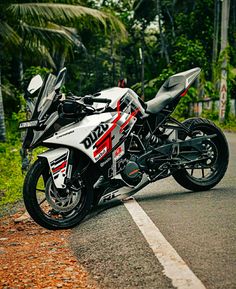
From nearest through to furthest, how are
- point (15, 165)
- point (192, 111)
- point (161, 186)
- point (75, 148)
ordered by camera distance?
point (75, 148) < point (161, 186) < point (15, 165) < point (192, 111)

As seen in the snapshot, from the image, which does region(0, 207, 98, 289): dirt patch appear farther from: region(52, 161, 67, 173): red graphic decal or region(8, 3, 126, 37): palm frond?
region(8, 3, 126, 37): palm frond

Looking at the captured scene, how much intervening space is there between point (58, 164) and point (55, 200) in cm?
33

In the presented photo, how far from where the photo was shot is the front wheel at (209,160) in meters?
6.06

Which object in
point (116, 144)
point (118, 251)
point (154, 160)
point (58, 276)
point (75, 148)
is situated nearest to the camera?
point (58, 276)

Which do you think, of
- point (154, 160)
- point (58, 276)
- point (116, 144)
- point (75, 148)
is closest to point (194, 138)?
point (154, 160)

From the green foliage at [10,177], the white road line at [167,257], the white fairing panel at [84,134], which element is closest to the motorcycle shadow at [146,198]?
the white road line at [167,257]

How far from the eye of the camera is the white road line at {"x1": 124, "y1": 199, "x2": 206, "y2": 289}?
119 inches

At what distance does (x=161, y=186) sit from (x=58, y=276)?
3431 millimetres

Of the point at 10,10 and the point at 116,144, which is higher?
the point at 10,10

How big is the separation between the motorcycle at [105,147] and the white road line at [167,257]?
57 centimetres

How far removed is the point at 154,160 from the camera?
571 centimetres

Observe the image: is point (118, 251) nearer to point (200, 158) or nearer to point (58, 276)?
point (58, 276)

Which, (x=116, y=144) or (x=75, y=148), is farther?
(x=116, y=144)

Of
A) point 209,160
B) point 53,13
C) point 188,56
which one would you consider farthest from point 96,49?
point 209,160
